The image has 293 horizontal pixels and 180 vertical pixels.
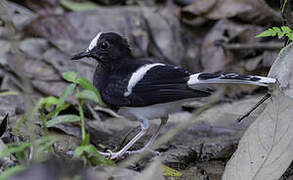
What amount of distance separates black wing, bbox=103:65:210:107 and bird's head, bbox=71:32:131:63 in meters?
0.49

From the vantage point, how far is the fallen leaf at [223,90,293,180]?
2.88 m

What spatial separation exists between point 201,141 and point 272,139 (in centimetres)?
144

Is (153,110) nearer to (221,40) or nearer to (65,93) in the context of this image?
(65,93)

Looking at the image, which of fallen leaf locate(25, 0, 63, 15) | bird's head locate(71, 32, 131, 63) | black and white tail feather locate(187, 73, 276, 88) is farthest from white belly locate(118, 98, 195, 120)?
fallen leaf locate(25, 0, 63, 15)

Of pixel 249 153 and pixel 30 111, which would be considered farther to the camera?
pixel 249 153

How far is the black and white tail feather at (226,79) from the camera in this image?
3.31 metres

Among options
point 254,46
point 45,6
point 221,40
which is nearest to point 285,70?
point 254,46

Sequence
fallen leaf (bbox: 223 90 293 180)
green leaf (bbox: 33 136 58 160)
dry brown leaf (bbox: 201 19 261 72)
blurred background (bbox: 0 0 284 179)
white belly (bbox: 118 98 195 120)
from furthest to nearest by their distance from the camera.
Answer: dry brown leaf (bbox: 201 19 261 72), blurred background (bbox: 0 0 284 179), white belly (bbox: 118 98 195 120), fallen leaf (bbox: 223 90 293 180), green leaf (bbox: 33 136 58 160)

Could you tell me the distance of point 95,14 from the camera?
23.5ft

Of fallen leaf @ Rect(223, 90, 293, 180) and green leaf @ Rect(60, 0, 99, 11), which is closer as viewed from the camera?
fallen leaf @ Rect(223, 90, 293, 180)

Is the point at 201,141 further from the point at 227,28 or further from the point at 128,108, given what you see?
the point at 227,28

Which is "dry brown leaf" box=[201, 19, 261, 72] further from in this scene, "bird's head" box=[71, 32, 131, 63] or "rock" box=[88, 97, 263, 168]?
"bird's head" box=[71, 32, 131, 63]

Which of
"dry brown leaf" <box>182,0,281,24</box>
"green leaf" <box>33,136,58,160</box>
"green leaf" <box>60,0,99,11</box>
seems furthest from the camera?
"green leaf" <box>60,0,99,11</box>

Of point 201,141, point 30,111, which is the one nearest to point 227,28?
point 201,141
